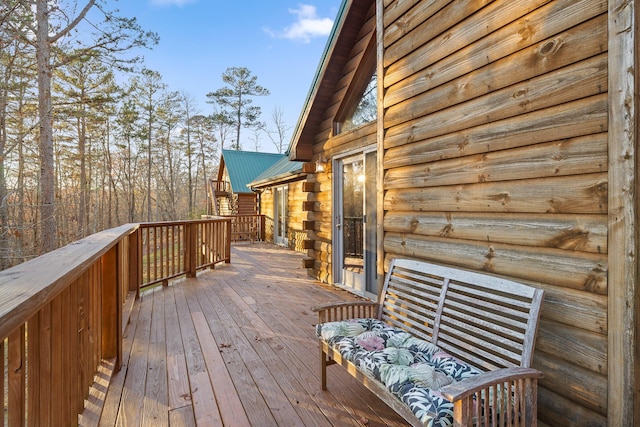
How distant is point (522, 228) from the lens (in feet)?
6.07

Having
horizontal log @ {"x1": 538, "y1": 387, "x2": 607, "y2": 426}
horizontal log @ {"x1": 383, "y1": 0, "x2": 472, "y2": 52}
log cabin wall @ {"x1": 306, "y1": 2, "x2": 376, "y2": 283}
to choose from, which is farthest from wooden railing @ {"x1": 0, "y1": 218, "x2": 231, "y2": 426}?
log cabin wall @ {"x1": 306, "y1": 2, "x2": 376, "y2": 283}

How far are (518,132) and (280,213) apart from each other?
977 cm

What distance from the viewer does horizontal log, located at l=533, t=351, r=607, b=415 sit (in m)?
1.48

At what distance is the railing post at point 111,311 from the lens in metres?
2.44

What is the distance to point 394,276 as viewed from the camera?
104 inches

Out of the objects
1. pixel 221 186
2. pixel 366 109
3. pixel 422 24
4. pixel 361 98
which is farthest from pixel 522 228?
pixel 221 186

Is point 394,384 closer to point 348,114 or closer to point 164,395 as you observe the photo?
point 164,395

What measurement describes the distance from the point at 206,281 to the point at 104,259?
3291 millimetres

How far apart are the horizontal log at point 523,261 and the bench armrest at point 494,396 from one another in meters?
0.55

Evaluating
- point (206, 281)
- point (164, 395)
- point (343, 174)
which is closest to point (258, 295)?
point (206, 281)

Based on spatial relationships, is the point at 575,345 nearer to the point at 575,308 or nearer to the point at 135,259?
the point at 575,308

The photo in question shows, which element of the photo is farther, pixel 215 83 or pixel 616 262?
pixel 215 83

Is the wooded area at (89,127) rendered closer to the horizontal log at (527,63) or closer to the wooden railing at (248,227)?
the wooden railing at (248,227)

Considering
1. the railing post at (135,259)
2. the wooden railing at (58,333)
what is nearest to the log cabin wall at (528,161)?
the wooden railing at (58,333)
